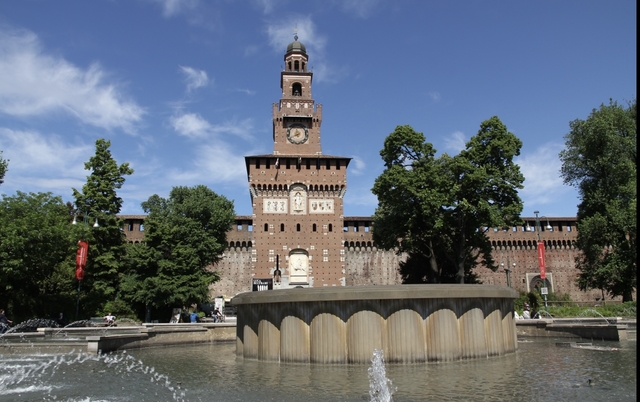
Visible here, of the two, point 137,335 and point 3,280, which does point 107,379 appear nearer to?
point 137,335

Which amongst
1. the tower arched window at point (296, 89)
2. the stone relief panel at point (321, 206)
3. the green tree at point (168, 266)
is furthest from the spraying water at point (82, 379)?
the tower arched window at point (296, 89)

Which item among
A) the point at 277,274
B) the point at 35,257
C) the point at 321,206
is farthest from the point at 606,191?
the point at 35,257

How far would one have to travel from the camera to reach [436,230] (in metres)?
31.9

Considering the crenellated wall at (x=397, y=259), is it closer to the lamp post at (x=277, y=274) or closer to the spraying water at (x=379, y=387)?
the lamp post at (x=277, y=274)

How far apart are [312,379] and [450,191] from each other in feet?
75.9

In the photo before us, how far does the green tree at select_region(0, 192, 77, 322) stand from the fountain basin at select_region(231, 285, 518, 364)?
2006 centimetres

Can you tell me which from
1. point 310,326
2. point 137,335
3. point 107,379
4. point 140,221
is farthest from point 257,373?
point 140,221

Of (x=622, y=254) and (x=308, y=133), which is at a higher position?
(x=308, y=133)

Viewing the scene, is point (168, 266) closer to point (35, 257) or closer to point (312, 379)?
point (35, 257)

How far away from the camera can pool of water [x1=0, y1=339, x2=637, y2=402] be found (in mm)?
8008

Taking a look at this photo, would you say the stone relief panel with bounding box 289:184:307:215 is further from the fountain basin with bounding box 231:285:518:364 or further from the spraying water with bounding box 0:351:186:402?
the fountain basin with bounding box 231:285:518:364

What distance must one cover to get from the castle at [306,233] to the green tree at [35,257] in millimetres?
16642

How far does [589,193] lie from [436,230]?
35.4 feet

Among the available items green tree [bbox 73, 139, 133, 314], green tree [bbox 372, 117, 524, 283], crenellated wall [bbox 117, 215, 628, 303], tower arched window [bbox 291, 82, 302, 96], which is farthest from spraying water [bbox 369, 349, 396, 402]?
tower arched window [bbox 291, 82, 302, 96]
